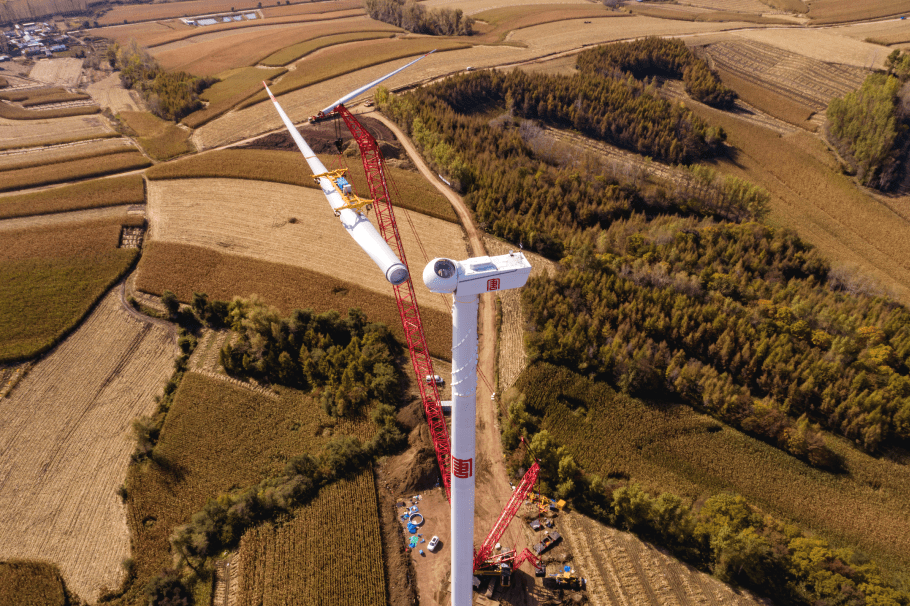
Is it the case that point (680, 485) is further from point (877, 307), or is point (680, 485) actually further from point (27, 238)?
point (27, 238)

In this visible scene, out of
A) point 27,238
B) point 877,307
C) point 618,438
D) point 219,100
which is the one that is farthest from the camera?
point 219,100

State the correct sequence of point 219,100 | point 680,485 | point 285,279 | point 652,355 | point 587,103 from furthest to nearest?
point 219,100
point 587,103
point 285,279
point 652,355
point 680,485

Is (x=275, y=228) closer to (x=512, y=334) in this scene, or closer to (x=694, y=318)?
(x=512, y=334)

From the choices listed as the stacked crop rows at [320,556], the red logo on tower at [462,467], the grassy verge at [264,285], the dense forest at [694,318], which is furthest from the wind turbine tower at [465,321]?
the grassy verge at [264,285]

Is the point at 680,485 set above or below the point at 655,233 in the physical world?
below

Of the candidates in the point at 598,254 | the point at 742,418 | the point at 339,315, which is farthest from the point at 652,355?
the point at 339,315

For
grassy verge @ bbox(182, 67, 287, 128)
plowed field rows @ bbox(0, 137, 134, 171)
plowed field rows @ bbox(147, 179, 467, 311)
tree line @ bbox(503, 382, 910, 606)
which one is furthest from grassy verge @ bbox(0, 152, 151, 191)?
tree line @ bbox(503, 382, 910, 606)
